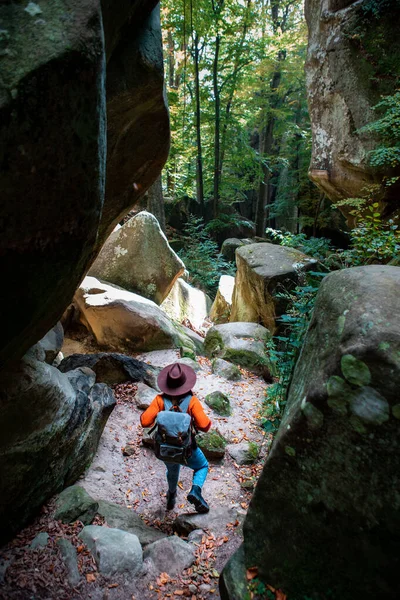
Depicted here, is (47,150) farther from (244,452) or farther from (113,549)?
(244,452)

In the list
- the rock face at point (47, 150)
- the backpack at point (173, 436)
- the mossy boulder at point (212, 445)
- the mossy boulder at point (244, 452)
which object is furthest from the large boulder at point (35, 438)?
the mossy boulder at point (244, 452)

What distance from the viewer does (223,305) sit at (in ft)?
39.9

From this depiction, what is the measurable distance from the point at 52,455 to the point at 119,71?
3.83m

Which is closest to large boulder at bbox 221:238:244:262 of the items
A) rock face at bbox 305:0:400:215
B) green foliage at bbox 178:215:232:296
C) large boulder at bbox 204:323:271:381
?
green foliage at bbox 178:215:232:296

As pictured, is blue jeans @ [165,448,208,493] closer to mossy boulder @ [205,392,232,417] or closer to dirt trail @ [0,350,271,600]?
dirt trail @ [0,350,271,600]

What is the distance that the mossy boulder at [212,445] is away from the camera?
480cm

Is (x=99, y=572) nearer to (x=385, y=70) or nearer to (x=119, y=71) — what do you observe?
(x=119, y=71)

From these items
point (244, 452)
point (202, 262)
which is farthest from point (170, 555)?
point (202, 262)

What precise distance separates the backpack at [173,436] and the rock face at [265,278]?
4974 millimetres

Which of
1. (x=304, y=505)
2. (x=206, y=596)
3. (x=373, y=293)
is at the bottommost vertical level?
(x=206, y=596)

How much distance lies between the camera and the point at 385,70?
7938mm

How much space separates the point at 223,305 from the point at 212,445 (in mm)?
7564

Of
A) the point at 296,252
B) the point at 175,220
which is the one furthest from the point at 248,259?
the point at 175,220

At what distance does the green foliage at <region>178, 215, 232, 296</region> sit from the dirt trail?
8.38 m
